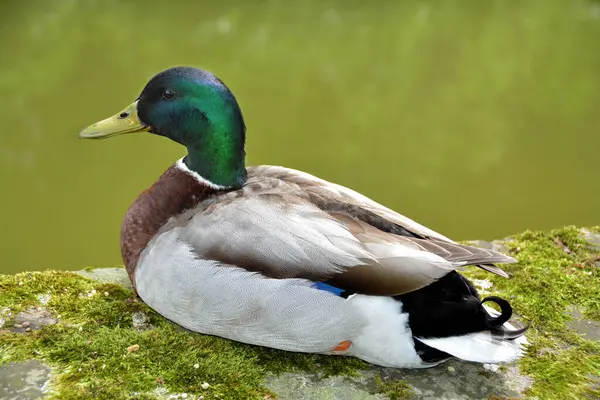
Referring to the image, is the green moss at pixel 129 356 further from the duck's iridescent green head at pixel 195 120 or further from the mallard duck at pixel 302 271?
the duck's iridescent green head at pixel 195 120

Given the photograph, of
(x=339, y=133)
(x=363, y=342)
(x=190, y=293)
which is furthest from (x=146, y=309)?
(x=339, y=133)

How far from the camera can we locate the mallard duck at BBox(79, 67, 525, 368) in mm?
2197

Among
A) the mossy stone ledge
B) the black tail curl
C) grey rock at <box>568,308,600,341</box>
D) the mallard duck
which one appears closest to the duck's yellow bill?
the mallard duck

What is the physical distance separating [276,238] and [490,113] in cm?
513

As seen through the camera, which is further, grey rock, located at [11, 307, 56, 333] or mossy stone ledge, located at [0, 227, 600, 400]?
grey rock, located at [11, 307, 56, 333]

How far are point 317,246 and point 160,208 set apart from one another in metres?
0.78

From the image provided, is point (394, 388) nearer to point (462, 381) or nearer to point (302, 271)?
point (462, 381)

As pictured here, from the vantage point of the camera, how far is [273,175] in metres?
2.79

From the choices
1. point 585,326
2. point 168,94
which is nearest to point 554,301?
point 585,326

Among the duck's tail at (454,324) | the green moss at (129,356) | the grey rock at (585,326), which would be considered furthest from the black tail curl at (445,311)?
the grey rock at (585,326)

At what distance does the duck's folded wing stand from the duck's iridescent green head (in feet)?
0.75

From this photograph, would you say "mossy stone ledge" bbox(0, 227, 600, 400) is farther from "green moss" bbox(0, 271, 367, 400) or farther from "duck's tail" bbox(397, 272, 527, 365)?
"duck's tail" bbox(397, 272, 527, 365)

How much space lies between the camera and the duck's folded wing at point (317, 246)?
2152mm

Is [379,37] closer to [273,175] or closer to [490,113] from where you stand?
[490,113]
